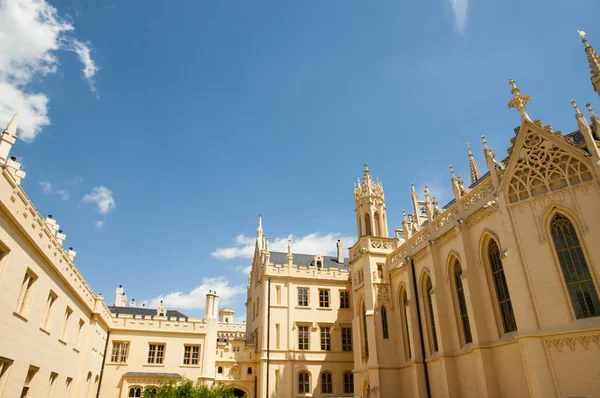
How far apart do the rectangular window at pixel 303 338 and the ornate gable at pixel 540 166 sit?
75.8 ft

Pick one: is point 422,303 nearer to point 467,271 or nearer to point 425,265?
point 425,265

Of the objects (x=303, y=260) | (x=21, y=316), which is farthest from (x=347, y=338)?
(x=21, y=316)

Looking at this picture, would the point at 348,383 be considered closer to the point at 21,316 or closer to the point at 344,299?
the point at 344,299

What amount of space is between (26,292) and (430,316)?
793 inches

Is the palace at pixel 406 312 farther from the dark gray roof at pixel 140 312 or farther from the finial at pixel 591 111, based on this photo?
the dark gray roof at pixel 140 312

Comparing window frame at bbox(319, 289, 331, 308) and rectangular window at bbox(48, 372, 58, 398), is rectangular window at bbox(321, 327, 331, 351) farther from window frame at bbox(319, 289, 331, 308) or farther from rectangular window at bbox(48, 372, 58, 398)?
rectangular window at bbox(48, 372, 58, 398)

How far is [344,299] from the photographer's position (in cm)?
3831

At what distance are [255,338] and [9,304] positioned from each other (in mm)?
27365

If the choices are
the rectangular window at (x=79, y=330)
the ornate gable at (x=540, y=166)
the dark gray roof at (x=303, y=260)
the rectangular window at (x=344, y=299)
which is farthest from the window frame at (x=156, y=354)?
the ornate gable at (x=540, y=166)

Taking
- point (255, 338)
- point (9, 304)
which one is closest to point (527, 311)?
point (9, 304)

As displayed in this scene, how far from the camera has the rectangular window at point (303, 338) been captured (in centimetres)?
3522

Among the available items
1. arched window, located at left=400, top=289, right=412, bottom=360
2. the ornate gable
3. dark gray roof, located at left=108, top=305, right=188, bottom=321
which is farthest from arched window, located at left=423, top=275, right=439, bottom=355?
dark gray roof, located at left=108, top=305, right=188, bottom=321

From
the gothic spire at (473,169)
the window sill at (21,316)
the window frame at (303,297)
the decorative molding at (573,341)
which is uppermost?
the gothic spire at (473,169)

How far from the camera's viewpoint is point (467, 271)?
65.2 feet
